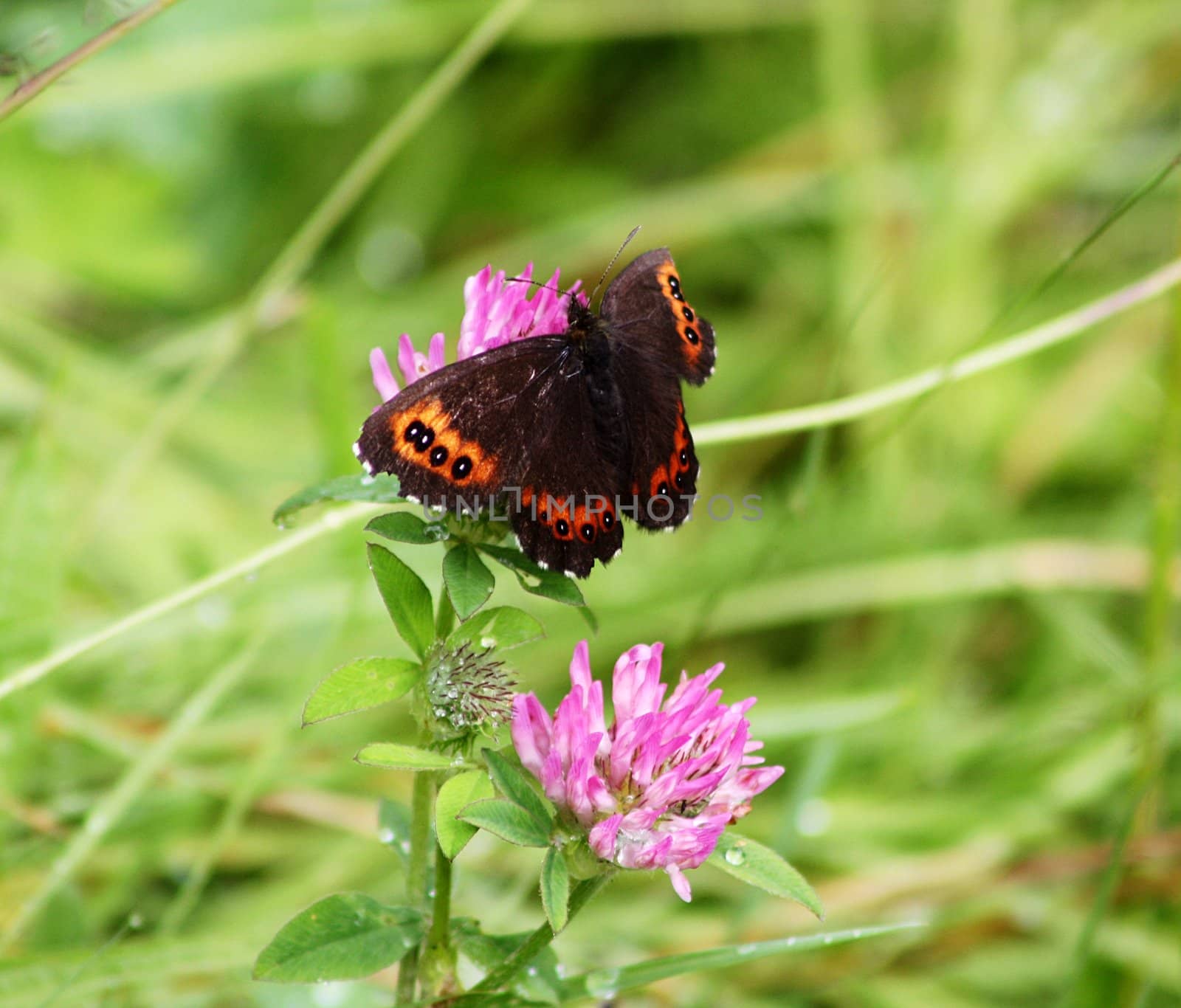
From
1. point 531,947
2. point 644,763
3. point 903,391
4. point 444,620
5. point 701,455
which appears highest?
point 701,455

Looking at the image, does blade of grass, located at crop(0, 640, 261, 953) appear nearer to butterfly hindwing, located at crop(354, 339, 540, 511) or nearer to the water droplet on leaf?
butterfly hindwing, located at crop(354, 339, 540, 511)

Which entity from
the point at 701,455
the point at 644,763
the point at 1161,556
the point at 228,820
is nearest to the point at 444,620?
the point at 644,763

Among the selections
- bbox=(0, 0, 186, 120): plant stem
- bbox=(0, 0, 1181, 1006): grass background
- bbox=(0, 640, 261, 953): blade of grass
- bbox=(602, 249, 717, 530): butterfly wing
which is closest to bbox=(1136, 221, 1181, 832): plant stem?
bbox=(0, 0, 1181, 1006): grass background

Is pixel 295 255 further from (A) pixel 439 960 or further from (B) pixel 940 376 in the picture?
(A) pixel 439 960

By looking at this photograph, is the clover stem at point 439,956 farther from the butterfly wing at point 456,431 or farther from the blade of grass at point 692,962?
the butterfly wing at point 456,431

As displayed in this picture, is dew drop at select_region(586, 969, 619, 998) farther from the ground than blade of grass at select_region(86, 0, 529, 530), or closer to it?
→ closer to it
